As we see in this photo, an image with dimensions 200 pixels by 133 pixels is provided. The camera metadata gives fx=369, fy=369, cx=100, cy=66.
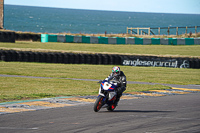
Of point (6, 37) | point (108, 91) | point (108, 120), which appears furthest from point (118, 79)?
point (6, 37)

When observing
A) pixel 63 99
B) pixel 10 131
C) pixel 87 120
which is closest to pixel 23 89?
pixel 63 99

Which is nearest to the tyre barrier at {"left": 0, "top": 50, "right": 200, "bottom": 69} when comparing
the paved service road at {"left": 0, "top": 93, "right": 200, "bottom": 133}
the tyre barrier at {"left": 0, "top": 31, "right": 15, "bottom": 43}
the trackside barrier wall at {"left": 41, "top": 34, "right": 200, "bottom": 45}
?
the tyre barrier at {"left": 0, "top": 31, "right": 15, "bottom": 43}

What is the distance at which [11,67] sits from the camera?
25.8m

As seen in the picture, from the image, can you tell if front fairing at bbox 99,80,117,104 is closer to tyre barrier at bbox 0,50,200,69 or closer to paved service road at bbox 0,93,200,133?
paved service road at bbox 0,93,200,133

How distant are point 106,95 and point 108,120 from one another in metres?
1.54

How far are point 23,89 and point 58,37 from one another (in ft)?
86.3

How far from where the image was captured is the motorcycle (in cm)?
1062

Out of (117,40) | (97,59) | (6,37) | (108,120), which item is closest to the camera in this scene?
(108,120)

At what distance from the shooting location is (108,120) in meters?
9.32

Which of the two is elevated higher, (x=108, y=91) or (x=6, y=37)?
(x=6, y=37)

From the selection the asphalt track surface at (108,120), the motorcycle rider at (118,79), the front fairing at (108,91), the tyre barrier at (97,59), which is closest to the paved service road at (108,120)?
the asphalt track surface at (108,120)

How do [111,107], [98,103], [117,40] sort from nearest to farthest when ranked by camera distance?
[98,103]
[111,107]
[117,40]

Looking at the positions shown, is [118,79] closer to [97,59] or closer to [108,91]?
[108,91]

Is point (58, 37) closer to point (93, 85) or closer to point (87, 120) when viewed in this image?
point (93, 85)
